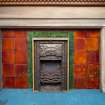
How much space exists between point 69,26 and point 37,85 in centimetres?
121

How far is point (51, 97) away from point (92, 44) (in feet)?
4.03

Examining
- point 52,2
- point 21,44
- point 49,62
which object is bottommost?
point 49,62

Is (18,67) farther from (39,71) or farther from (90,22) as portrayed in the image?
(90,22)

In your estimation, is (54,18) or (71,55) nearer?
(54,18)

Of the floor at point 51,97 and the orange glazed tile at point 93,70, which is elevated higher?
the orange glazed tile at point 93,70

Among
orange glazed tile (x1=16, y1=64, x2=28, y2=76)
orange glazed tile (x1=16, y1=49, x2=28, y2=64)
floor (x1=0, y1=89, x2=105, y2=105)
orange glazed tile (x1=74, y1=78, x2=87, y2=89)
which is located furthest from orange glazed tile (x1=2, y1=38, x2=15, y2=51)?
orange glazed tile (x1=74, y1=78, x2=87, y2=89)

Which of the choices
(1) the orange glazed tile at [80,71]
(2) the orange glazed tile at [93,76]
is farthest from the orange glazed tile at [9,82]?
(2) the orange glazed tile at [93,76]

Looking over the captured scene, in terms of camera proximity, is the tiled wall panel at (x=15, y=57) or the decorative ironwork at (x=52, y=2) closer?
the decorative ironwork at (x=52, y=2)

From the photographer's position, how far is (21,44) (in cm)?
447

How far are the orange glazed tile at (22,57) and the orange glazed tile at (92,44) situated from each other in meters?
1.15

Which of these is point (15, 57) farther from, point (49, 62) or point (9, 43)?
point (49, 62)

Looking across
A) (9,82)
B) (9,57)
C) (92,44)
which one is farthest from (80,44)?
(9,82)

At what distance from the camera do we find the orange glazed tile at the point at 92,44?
4.45m

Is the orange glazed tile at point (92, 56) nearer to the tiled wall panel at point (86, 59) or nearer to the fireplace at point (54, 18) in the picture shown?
the tiled wall panel at point (86, 59)
